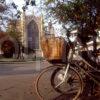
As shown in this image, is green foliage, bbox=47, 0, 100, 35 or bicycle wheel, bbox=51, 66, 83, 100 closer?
bicycle wheel, bbox=51, 66, 83, 100

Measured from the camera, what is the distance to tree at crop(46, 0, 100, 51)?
8.98 m

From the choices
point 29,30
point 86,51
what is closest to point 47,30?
point 86,51

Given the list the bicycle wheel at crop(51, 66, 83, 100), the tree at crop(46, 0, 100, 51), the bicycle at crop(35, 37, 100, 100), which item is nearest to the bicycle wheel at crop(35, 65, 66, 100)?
the bicycle at crop(35, 37, 100, 100)

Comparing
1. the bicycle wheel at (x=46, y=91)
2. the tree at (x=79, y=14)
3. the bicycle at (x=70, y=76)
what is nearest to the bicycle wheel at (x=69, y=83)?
the bicycle at (x=70, y=76)

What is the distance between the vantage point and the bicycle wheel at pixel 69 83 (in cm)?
690

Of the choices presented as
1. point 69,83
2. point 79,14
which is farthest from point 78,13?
point 69,83

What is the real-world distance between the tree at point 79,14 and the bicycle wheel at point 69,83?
1.93 metres

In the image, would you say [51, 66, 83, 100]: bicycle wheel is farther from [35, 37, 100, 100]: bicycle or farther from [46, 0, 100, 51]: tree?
[46, 0, 100, 51]: tree

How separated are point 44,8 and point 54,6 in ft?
1.22

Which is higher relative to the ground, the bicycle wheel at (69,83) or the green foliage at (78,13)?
the green foliage at (78,13)

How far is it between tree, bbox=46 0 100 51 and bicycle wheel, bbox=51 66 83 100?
6.34 ft

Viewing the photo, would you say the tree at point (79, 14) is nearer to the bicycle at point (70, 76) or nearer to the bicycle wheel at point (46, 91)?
the bicycle wheel at point (46, 91)

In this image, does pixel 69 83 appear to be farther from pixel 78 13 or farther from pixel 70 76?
pixel 78 13

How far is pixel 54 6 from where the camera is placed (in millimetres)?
9289
